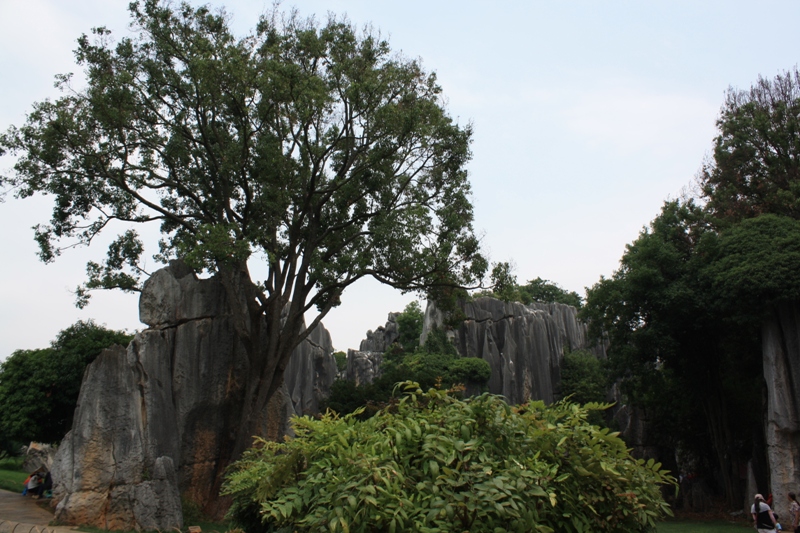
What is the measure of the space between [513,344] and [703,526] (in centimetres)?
1716

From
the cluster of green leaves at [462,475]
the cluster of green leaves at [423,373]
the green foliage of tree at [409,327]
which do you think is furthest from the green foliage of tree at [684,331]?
the green foliage of tree at [409,327]

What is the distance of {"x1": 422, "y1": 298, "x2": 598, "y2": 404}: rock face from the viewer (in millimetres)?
34062

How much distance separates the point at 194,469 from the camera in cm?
1753

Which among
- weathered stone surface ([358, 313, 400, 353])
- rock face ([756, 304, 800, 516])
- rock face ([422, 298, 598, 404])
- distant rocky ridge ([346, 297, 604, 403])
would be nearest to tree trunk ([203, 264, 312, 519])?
rock face ([756, 304, 800, 516])

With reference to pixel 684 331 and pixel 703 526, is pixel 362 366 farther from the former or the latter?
pixel 703 526

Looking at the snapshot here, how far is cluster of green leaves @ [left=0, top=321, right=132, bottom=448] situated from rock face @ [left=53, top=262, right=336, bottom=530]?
3859mm

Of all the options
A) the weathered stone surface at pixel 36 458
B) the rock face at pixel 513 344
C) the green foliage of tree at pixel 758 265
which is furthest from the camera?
the rock face at pixel 513 344

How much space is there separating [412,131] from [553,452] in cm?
1411

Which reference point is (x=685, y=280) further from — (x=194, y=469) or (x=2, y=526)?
(x=2, y=526)

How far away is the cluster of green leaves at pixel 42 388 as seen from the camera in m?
18.8

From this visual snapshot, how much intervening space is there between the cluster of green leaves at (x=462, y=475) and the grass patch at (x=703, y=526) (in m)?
14.9

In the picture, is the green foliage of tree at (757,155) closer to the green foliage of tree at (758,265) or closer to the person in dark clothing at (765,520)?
the green foliage of tree at (758,265)

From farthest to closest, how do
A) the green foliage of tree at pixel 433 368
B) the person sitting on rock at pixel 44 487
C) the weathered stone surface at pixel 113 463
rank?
the green foliage of tree at pixel 433 368 → the person sitting on rock at pixel 44 487 → the weathered stone surface at pixel 113 463

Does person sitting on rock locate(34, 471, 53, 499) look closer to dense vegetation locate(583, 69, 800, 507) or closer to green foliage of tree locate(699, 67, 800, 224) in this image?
dense vegetation locate(583, 69, 800, 507)
